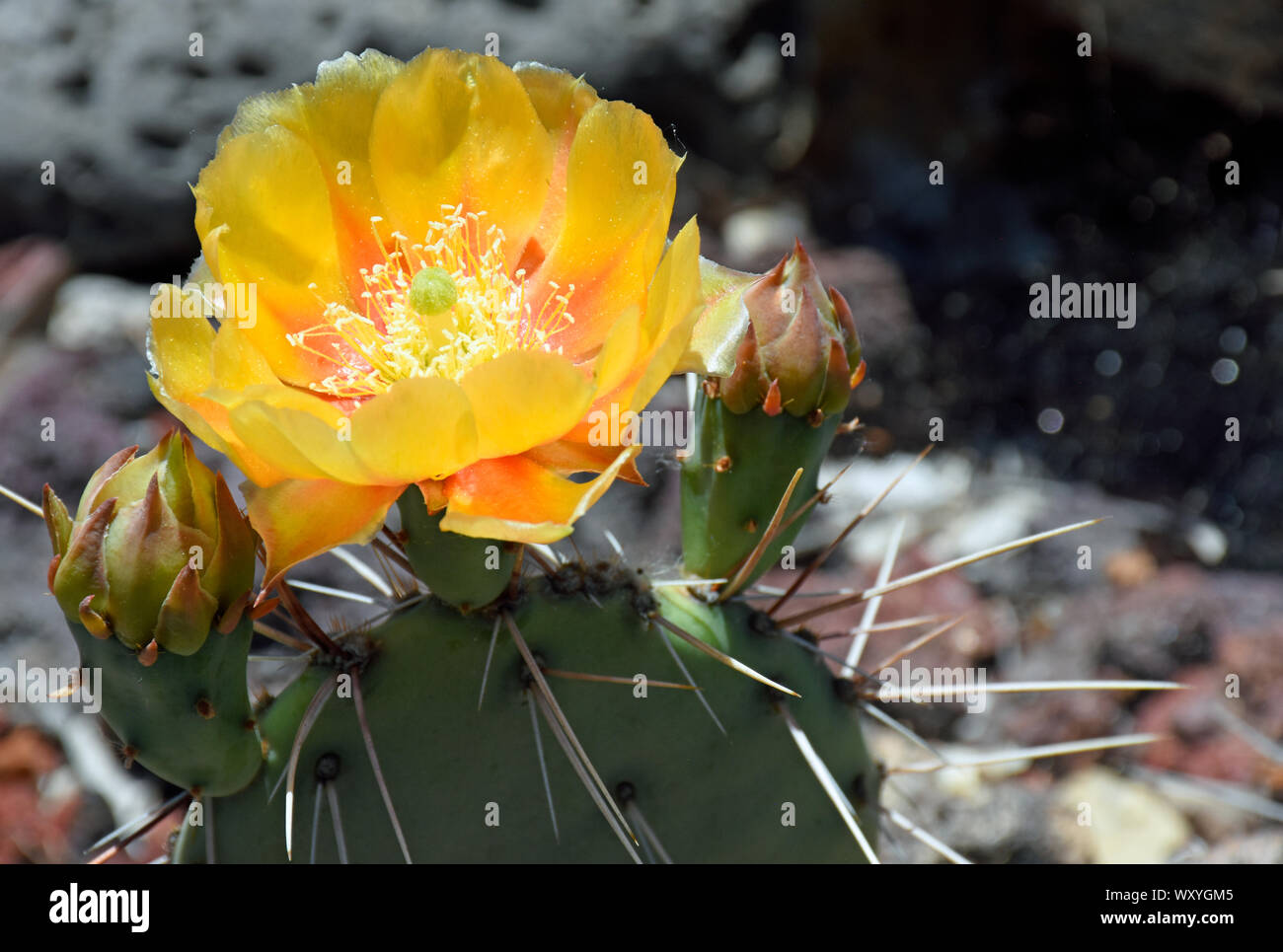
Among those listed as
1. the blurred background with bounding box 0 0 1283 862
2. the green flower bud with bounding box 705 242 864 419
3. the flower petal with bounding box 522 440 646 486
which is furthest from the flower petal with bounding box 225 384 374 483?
the blurred background with bounding box 0 0 1283 862

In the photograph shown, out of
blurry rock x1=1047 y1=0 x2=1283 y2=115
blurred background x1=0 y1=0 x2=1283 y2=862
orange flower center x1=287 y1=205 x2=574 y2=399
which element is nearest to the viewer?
orange flower center x1=287 y1=205 x2=574 y2=399

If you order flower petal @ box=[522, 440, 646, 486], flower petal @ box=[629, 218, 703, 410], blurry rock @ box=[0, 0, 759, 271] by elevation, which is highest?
blurry rock @ box=[0, 0, 759, 271]

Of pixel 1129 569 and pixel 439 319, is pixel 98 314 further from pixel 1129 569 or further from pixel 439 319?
pixel 1129 569

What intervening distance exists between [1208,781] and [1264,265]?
1.36 m

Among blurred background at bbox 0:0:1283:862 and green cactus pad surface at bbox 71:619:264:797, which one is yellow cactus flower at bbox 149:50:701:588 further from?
blurred background at bbox 0:0:1283:862

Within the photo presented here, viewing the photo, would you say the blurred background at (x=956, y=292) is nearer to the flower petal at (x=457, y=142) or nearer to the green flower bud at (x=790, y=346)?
the green flower bud at (x=790, y=346)

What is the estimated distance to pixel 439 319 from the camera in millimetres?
912

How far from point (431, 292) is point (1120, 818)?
191 cm

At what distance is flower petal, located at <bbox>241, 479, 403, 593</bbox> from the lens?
27.9 inches

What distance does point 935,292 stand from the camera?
9.74ft

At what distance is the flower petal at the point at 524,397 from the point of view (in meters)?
0.69

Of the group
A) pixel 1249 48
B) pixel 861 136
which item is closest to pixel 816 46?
pixel 861 136
